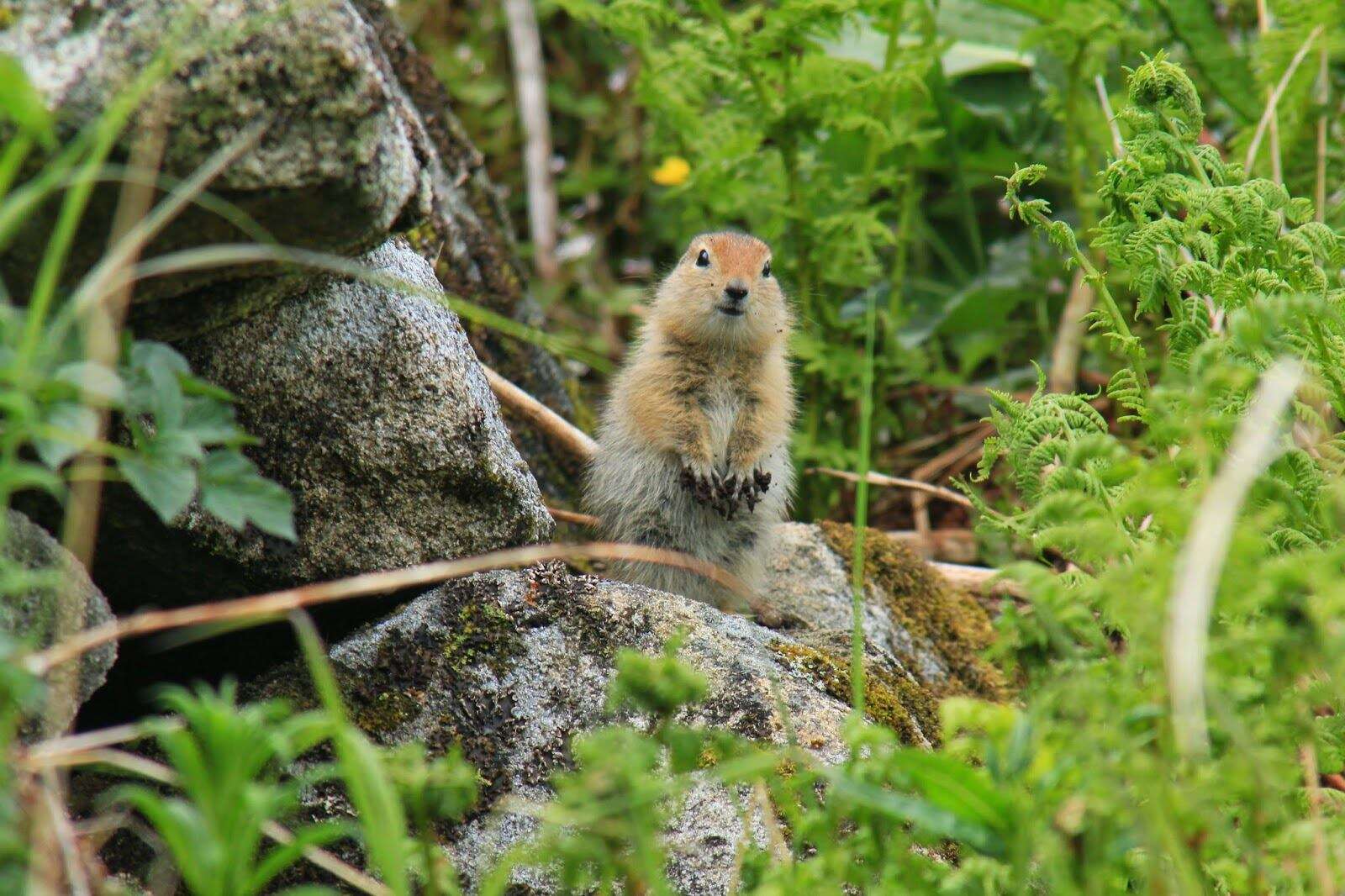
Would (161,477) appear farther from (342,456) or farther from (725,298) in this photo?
(725,298)

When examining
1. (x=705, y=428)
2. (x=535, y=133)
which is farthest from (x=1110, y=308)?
(x=535, y=133)

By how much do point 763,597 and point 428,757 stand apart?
1.87 m

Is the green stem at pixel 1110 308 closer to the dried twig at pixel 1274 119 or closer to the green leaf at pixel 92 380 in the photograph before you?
the dried twig at pixel 1274 119

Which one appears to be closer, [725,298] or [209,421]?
[209,421]

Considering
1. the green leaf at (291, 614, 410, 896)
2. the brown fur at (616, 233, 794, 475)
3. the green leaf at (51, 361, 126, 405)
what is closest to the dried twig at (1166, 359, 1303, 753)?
the green leaf at (291, 614, 410, 896)

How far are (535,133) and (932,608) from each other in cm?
448

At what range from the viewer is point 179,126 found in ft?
8.61

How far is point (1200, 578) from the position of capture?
190 centimetres

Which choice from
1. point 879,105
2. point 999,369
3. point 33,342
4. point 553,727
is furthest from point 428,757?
point 999,369

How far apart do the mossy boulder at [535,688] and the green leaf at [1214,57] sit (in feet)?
13.0

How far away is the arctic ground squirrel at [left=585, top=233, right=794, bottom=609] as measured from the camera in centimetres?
496

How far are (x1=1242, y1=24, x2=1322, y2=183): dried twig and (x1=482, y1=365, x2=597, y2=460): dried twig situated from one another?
108 inches

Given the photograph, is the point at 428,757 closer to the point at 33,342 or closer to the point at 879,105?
the point at 33,342

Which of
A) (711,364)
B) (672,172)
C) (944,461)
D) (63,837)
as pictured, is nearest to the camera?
(63,837)
